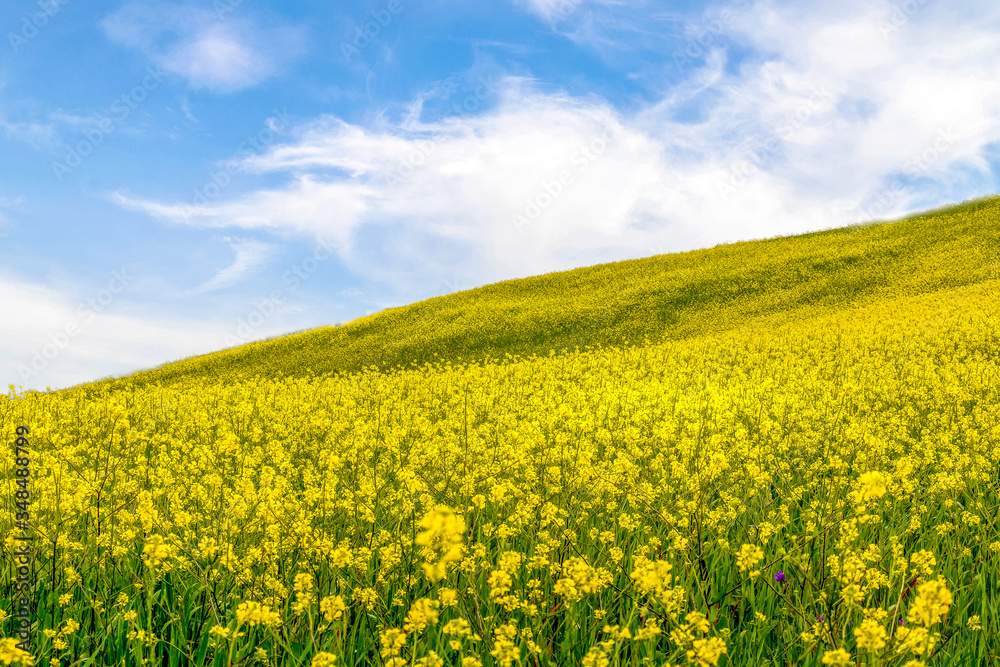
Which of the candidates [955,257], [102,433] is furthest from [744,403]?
[955,257]

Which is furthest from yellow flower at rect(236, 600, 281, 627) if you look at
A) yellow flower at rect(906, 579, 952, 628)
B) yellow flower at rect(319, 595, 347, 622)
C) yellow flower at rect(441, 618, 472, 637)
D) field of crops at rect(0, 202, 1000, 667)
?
yellow flower at rect(906, 579, 952, 628)

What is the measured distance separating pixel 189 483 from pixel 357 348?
2655 cm

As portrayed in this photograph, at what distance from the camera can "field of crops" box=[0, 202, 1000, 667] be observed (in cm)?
324

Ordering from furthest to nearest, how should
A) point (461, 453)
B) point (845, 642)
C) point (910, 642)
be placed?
point (461, 453) → point (845, 642) → point (910, 642)

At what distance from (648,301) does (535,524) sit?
99.8 ft

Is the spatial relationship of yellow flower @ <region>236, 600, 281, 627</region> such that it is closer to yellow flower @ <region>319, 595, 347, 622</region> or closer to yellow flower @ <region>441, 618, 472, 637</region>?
yellow flower @ <region>319, 595, 347, 622</region>

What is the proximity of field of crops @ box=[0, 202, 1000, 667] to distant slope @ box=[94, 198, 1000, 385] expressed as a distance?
1545 cm

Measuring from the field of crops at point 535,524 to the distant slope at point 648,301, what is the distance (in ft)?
50.7

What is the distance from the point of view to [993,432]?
23.6ft

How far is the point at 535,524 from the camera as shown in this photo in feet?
15.0

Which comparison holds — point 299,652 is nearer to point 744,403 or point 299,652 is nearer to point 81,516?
point 81,516

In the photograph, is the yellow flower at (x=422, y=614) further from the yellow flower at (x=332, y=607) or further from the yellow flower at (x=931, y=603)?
the yellow flower at (x=931, y=603)

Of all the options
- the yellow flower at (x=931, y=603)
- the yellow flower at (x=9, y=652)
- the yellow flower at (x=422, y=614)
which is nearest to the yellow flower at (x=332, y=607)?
the yellow flower at (x=422, y=614)

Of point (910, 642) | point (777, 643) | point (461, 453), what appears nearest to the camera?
point (910, 642)
